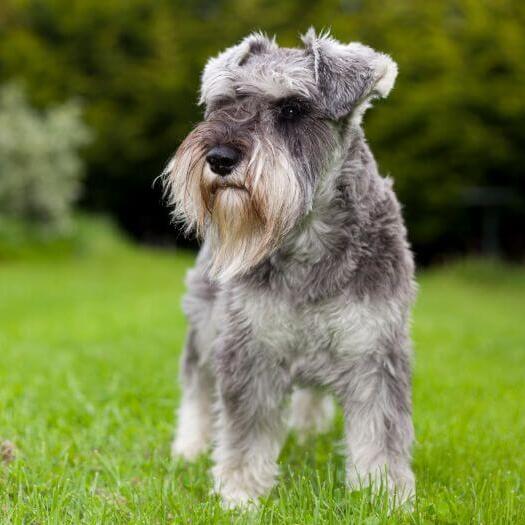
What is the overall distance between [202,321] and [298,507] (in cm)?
147

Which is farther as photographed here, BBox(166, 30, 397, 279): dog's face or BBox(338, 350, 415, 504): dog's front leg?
BBox(338, 350, 415, 504): dog's front leg

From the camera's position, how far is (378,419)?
374cm

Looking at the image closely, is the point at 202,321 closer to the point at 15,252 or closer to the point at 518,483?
the point at 518,483

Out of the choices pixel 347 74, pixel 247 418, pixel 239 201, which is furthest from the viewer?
pixel 247 418

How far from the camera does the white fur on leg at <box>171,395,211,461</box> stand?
477 centimetres

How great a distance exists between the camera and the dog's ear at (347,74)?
3.62m

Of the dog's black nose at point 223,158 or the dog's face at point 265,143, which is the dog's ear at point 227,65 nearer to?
the dog's face at point 265,143

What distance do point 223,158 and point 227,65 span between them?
660 mm

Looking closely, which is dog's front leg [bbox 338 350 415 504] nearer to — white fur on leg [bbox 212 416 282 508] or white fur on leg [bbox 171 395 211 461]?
white fur on leg [bbox 212 416 282 508]

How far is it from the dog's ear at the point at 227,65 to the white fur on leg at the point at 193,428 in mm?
1956

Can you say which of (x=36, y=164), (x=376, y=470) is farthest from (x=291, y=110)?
(x=36, y=164)

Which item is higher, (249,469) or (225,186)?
(225,186)

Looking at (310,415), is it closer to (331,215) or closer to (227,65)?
(331,215)

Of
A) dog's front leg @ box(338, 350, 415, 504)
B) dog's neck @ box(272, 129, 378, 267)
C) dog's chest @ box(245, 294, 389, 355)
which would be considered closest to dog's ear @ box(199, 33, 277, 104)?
dog's neck @ box(272, 129, 378, 267)
